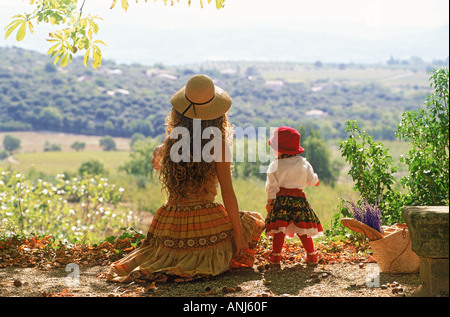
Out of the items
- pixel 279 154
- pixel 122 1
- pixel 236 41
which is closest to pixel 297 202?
pixel 279 154

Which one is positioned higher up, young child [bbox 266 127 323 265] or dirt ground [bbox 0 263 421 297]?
young child [bbox 266 127 323 265]

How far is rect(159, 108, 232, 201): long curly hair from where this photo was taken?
11.4 feet

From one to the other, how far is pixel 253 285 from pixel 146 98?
3595cm

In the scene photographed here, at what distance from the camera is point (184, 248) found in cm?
347

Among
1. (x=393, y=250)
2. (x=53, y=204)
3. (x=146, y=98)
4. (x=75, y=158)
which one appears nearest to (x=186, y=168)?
(x=393, y=250)

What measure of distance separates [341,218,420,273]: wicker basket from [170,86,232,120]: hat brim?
1.17 metres

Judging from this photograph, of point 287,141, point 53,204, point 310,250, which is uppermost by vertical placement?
point 287,141

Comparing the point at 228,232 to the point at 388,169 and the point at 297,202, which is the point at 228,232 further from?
the point at 388,169

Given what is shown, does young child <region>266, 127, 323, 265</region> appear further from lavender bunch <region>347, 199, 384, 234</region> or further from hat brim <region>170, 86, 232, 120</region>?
hat brim <region>170, 86, 232, 120</region>

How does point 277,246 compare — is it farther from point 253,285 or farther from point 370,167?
point 370,167

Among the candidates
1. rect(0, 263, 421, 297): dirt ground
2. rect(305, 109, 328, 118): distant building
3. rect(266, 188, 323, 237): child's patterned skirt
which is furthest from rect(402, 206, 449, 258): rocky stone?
rect(305, 109, 328, 118): distant building

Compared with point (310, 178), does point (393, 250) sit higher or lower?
lower

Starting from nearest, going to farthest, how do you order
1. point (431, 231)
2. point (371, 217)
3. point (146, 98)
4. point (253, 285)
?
point (431, 231), point (253, 285), point (371, 217), point (146, 98)
